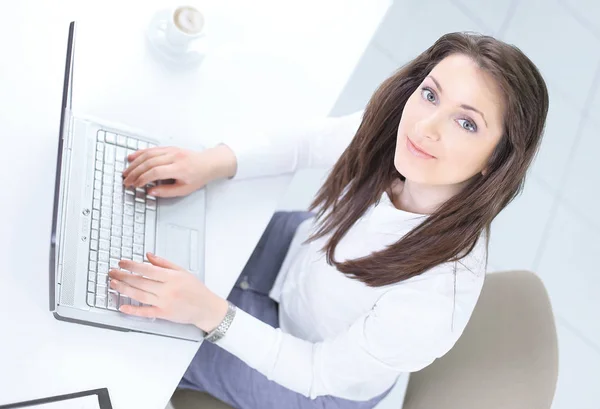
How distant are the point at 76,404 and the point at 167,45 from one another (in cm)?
68

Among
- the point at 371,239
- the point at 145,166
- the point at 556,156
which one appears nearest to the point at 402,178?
the point at 371,239

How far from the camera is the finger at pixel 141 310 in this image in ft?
3.20

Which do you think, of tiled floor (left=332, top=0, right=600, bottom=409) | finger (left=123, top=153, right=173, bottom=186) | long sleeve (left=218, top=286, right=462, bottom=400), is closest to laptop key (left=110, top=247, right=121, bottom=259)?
finger (left=123, top=153, right=173, bottom=186)

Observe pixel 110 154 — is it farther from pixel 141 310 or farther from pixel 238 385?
pixel 238 385

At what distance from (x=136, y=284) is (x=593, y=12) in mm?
2590

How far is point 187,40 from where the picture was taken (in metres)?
1.25

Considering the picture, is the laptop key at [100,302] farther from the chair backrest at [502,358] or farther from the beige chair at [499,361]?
the chair backrest at [502,358]

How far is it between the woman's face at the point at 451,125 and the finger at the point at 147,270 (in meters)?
0.41

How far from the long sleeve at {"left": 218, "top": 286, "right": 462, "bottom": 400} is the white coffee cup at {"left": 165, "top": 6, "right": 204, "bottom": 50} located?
53cm

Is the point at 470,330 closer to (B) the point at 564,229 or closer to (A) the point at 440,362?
(A) the point at 440,362

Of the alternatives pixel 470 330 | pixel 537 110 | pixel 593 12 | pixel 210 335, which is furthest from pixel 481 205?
pixel 593 12

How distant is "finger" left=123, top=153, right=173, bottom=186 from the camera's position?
1.11 m

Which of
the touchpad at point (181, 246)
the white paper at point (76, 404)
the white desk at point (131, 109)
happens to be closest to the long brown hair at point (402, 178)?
the white desk at point (131, 109)

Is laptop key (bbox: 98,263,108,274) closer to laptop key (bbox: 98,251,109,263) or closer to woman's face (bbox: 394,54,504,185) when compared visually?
laptop key (bbox: 98,251,109,263)
